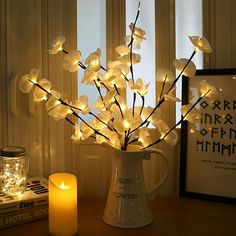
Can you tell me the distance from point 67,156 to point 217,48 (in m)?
0.69

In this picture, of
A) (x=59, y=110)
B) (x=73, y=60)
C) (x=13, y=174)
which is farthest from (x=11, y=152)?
(x=73, y=60)

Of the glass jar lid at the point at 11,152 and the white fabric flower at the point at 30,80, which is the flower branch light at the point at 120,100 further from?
the glass jar lid at the point at 11,152

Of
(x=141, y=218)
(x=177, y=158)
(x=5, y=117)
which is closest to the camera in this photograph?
(x=141, y=218)

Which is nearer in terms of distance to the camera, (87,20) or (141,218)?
(141,218)

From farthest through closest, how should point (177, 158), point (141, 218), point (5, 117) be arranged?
point (177, 158), point (5, 117), point (141, 218)

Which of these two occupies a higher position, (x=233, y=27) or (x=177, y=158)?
(x=233, y=27)

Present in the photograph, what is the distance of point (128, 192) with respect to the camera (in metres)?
1.01

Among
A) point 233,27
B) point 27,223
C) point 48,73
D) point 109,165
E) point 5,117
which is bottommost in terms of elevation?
point 27,223

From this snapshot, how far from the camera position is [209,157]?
4.00ft

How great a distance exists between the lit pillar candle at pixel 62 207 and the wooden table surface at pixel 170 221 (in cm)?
5

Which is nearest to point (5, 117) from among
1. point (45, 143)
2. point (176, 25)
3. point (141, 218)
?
point (45, 143)

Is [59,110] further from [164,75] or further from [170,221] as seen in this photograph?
[170,221]

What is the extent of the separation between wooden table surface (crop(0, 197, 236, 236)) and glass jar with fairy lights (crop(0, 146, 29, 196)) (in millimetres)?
122

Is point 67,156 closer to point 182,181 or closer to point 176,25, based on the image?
point 182,181
